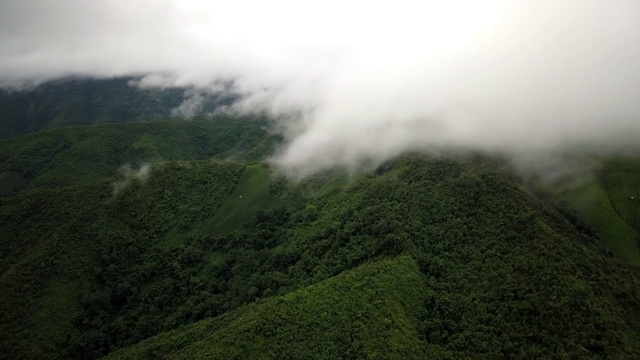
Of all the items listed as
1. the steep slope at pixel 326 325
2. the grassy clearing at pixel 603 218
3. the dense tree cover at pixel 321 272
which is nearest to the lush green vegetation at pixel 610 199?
the grassy clearing at pixel 603 218

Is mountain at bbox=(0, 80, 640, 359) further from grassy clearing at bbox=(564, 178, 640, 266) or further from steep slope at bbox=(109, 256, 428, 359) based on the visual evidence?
grassy clearing at bbox=(564, 178, 640, 266)

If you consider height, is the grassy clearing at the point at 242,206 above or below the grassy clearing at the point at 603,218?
above

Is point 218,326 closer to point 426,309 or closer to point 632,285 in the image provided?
point 426,309

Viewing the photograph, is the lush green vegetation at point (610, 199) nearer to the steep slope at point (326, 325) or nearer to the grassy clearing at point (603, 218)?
the grassy clearing at point (603, 218)

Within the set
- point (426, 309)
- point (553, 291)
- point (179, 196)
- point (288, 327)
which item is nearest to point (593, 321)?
point (553, 291)

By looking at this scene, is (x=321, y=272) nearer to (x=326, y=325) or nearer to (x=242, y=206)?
(x=326, y=325)

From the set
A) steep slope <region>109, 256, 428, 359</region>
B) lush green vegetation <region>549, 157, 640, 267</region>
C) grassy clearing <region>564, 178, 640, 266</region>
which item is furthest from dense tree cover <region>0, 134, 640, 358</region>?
lush green vegetation <region>549, 157, 640, 267</region>
